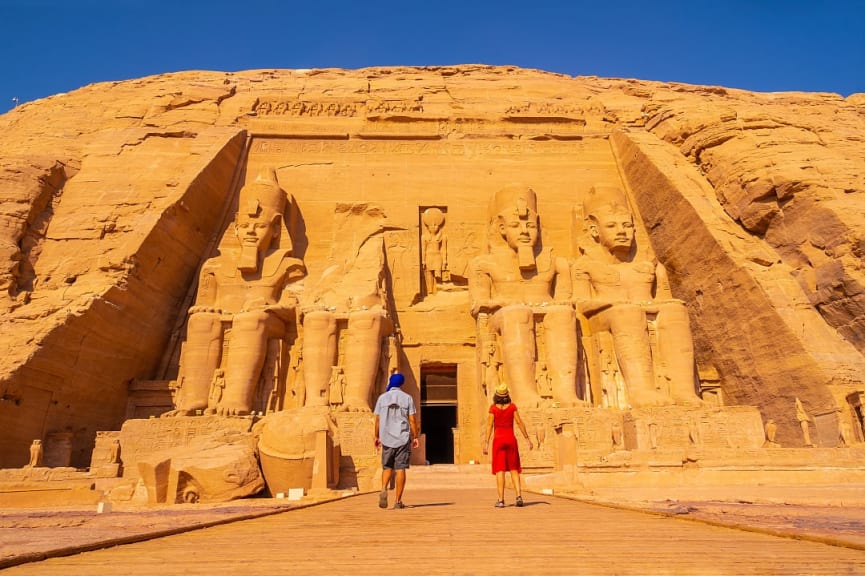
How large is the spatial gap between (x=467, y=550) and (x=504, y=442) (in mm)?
2257

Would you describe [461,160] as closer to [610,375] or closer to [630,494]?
[610,375]

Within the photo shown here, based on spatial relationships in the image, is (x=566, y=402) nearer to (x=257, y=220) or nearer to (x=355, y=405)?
(x=355, y=405)

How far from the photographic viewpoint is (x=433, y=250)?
475 inches

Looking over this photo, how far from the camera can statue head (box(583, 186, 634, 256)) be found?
11.1 meters

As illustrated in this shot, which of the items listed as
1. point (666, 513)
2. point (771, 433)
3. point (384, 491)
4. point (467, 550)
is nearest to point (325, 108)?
point (771, 433)

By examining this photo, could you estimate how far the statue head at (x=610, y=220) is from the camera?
438 inches

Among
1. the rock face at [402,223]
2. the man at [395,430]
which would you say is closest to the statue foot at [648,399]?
the rock face at [402,223]

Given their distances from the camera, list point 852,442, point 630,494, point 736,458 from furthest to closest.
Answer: point 852,442 < point 736,458 < point 630,494

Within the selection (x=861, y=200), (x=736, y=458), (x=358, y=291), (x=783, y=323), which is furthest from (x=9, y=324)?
(x=861, y=200)

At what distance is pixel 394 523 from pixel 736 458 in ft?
17.8

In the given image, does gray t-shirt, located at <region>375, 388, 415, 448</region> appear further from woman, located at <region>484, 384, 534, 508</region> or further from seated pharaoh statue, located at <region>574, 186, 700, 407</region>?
seated pharaoh statue, located at <region>574, 186, 700, 407</region>

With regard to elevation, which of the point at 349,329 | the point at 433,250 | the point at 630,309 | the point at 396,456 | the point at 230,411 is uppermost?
the point at 433,250

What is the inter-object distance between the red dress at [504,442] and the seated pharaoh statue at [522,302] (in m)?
4.83

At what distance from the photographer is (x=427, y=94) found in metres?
14.9
